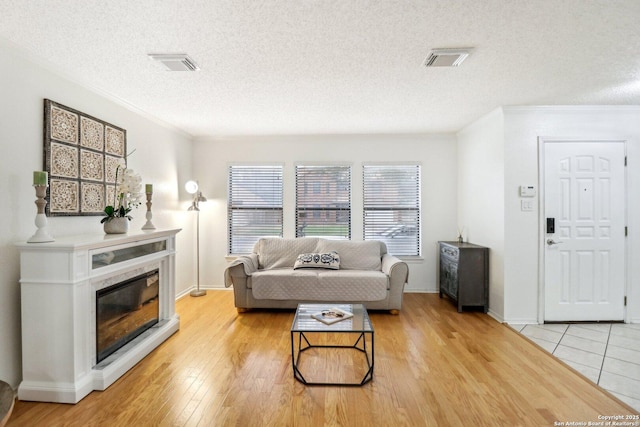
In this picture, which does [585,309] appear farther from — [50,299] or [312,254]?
[50,299]

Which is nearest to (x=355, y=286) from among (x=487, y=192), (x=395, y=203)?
(x=395, y=203)

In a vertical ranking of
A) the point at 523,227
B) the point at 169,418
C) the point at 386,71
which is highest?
the point at 386,71

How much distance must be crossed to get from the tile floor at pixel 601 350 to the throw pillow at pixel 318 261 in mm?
2183

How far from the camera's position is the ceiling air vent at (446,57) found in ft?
7.59

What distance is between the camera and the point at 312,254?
443 centimetres

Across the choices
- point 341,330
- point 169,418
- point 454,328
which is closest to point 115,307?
point 169,418

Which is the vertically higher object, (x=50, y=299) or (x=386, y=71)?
(x=386, y=71)

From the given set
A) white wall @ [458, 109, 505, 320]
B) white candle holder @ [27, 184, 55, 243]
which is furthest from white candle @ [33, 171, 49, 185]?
white wall @ [458, 109, 505, 320]

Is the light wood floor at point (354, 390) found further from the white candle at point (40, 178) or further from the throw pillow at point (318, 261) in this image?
the white candle at point (40, 178)

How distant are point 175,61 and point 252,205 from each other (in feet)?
9.46

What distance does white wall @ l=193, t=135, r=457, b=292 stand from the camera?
499cm

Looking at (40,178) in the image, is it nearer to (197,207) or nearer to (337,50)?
(337,50)

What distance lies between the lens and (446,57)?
2396 millimetres

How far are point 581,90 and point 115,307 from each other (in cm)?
473
